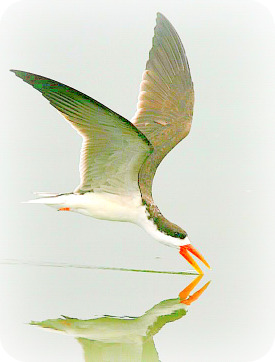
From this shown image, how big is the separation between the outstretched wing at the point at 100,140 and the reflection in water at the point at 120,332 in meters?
1.01

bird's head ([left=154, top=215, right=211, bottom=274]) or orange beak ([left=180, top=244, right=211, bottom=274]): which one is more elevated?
bird's head ([left=154, top=215, right=211, bottom=274])

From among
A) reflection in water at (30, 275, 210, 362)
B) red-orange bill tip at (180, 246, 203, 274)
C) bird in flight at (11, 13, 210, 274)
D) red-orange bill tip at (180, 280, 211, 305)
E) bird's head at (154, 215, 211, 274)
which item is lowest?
reflection in water at (30, 275, 210, 362)

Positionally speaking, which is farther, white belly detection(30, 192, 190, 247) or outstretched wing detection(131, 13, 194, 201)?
outstretched wing detection(131, 13, 194, 201)

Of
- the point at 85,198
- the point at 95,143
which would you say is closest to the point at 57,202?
the point at 85,198

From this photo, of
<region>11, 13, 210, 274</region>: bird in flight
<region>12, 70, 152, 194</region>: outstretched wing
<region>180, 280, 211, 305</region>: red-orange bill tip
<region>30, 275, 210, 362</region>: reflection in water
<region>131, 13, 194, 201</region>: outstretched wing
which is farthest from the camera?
<region>131, 13, 194, 201</region>: outstretched wing

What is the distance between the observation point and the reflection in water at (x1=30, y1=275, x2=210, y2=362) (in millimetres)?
4746

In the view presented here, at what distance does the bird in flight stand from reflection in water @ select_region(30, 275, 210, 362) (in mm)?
832

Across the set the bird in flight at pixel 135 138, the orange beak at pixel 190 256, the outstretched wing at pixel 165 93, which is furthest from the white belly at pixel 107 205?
the outstretched wing at pixel 165 93

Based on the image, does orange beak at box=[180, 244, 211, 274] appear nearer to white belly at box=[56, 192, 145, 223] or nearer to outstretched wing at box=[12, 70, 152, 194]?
white belly at box=[56, 192, 145, 223]

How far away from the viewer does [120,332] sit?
16.4ft

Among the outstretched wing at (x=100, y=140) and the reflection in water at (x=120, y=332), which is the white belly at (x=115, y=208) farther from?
the reflection in water at (x=120, y=332)

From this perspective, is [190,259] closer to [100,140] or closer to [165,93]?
[100,140]

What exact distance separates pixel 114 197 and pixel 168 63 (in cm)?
135

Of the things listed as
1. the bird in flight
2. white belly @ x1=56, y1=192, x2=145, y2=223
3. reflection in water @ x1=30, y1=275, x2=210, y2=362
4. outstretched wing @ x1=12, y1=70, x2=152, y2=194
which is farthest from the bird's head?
reflection in water @ x1=30, y1=275, x2=210, y2=362
